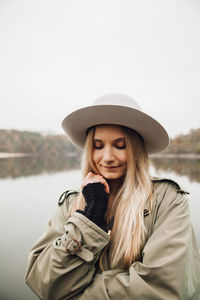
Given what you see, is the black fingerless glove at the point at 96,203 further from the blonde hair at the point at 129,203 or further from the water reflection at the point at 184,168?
the water reflection at the point at 184,168

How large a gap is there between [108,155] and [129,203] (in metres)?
0.42

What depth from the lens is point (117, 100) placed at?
5.34ft

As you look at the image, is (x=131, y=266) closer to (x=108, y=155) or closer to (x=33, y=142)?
(x=108, y=155)

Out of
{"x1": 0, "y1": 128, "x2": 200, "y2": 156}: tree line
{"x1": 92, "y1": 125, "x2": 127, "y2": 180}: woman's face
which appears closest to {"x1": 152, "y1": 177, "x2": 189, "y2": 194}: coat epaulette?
{"x1": 92, "y1": 125, "x2": 127, "y2": 180}: woman's face

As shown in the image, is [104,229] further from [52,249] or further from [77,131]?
[77,131]

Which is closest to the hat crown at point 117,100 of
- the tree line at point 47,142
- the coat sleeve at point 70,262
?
the coat sleeve at point 70,262

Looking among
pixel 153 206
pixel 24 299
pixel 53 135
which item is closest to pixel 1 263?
pixel 24 299

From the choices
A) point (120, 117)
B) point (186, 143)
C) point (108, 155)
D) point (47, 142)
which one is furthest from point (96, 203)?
point (47, 142)

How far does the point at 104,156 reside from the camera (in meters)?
1.63

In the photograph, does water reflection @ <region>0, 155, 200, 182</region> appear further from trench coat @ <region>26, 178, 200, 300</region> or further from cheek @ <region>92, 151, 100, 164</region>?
trench coat @ <region>26, 178, 200, 300</region>

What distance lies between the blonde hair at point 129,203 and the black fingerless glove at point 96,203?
0.17m

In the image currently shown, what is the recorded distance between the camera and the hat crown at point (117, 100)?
1610mm

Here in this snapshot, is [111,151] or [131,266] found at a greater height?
[111,151]

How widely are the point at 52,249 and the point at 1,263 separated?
5195 millimetres
